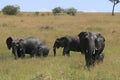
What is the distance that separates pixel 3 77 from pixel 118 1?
7336cm

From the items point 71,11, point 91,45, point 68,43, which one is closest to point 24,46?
point 68,43

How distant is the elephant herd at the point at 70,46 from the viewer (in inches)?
528

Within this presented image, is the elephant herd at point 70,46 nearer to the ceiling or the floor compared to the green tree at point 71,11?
nearer to the ceiling

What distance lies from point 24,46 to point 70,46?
2694 mm

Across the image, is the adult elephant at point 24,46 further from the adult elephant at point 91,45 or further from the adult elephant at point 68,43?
the adult elephant at point 91,45

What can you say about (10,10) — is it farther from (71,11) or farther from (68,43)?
(68,43)

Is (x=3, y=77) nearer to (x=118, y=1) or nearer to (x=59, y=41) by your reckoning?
(x=59, y=41)

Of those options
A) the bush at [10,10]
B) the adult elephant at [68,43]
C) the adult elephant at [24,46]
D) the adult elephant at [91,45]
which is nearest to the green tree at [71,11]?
the bush at [10,10]

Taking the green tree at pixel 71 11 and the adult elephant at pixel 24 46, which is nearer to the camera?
the adult elephant at pixel 24 46

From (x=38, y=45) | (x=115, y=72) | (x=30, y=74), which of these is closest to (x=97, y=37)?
(x=115, y=72)

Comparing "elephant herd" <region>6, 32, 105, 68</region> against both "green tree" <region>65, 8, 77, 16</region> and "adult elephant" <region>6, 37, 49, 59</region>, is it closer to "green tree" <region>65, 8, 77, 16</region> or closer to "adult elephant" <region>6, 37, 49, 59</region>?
"adult elephant" <region>6, 37, 49, 59</region>

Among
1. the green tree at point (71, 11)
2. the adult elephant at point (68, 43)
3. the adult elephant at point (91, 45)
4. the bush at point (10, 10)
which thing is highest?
the adult elephant at point (91, 45)

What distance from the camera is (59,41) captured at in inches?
786

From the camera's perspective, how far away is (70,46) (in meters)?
19.9
